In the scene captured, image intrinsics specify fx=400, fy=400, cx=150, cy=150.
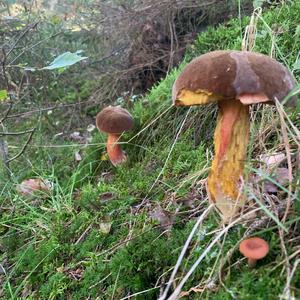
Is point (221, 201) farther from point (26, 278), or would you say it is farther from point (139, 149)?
point (139, 149)

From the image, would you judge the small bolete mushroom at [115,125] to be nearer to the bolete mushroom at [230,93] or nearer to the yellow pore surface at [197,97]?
the bolete mushroom at [230,93]

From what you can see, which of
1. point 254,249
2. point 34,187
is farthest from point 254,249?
point 34,187

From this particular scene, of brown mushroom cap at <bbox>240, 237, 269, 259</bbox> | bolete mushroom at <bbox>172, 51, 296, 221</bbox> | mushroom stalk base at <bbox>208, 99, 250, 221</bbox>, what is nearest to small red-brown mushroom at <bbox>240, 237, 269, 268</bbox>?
brown mushroom cap at <bbox>240, 237, 269, 259</bbox>

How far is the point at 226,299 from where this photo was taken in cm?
132

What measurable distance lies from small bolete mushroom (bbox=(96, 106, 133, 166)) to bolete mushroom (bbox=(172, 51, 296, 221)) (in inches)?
60.5

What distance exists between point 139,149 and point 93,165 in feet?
1.52

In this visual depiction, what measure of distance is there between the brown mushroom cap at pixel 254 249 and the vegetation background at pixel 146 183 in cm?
9

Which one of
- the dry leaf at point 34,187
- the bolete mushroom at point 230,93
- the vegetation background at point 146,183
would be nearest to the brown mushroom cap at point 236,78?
the bolete mushroom at point 230,93

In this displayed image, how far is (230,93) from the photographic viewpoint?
4.48ft

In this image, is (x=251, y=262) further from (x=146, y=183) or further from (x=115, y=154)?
(x=115, y=154)

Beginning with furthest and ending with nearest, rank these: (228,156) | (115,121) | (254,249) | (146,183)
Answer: (115,121) < (146,183) < (228,156) < (254,249)

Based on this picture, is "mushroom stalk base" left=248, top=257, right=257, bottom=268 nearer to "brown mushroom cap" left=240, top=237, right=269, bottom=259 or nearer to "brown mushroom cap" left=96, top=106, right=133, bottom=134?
"brown mushroom cap" left=240, top=237, right=269, bottom=259

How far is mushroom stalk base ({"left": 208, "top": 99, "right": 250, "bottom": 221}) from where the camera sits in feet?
5.22

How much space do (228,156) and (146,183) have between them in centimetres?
92
